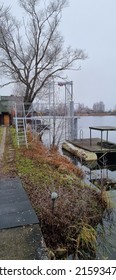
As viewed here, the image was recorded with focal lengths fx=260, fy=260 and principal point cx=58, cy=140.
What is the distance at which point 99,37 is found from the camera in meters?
17.7

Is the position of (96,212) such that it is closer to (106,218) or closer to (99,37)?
(106,218)

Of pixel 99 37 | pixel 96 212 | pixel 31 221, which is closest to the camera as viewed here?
pixel 31 221

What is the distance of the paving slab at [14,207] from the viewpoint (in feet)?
14.3

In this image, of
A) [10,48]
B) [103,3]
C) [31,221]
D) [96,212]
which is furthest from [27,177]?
[10,48]

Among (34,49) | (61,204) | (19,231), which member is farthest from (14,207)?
(34,49)

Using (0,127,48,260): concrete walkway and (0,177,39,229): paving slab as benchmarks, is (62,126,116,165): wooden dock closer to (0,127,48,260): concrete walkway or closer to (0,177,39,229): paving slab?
(0,177,39,229): paving slab

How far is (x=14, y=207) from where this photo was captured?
494 centimetres

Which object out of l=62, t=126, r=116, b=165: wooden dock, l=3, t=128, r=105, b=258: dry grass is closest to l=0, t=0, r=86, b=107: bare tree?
l=62, t=126, r=116, b=165: wooden dock

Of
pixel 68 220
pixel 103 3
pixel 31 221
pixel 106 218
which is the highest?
pixel 103 3

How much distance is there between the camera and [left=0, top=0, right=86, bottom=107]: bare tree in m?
21.7

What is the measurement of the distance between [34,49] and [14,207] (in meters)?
19.5

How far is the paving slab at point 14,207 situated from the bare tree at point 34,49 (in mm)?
17205

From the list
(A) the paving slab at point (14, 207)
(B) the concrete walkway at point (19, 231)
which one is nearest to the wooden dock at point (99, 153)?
(A) the paving slab at point (14, 207)

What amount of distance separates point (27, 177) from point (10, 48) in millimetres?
17375
